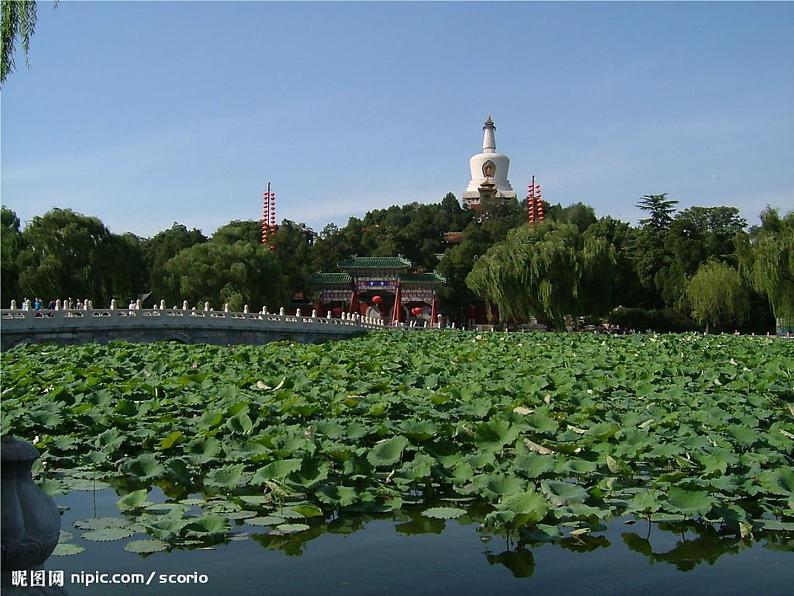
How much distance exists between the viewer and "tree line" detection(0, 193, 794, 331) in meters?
32.7

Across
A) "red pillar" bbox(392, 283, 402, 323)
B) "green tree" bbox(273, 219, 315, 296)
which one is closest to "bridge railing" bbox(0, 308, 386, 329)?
"red pillar" bbox(392, 283, 402, 323)

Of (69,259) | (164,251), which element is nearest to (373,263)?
(164,251)

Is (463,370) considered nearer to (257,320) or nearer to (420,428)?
(420,428)

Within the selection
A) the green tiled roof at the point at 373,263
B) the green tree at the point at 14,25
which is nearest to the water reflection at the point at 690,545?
the green tree at the point at 14,25

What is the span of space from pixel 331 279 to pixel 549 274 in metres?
16.0

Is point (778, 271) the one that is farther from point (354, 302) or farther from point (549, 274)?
point (354, 302)

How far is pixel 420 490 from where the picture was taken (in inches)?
235

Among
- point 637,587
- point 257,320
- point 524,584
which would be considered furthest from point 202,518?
point 257,320

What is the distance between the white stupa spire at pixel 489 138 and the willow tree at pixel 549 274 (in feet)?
143

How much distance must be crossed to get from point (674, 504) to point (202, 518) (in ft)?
8.91

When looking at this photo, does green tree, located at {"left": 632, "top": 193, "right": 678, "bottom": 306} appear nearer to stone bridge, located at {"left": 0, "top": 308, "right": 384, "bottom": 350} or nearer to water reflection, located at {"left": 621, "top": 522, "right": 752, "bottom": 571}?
stone bridge, located at {"left": 0, "top": 308, "right": 384, "bottom": 350}

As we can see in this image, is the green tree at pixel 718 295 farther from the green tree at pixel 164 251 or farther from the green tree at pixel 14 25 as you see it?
the green tree at pixel 14 25

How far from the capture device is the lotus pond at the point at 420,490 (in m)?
4.70

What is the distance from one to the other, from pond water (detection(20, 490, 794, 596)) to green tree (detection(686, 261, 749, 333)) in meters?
34.8
